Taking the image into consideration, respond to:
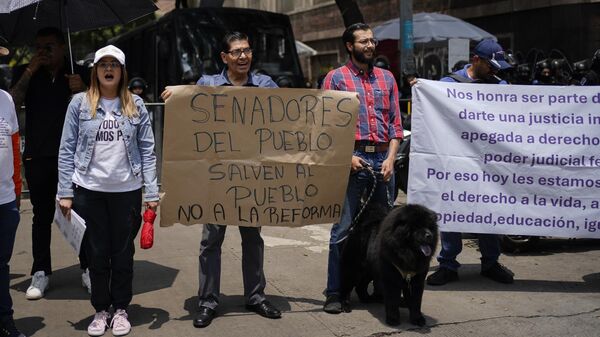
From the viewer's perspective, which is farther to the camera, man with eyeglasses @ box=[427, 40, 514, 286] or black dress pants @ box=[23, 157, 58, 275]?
man with eyeglasses @ box=[427, 40, 514, 286]

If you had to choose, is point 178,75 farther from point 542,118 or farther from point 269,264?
point 542,118

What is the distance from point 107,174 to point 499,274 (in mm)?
3301

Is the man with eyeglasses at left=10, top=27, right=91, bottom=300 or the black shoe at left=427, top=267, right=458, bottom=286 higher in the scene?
the man with eyeglasses at left=10, top=27, right=91, bottom=300

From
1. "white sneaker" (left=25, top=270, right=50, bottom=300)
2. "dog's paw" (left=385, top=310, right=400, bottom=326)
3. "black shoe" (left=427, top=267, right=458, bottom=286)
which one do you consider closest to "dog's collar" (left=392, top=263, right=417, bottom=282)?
"dog's paw" (left=385, top=310, right=400, bottom=326)

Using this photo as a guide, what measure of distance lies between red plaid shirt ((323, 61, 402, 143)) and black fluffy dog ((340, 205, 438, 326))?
55 cm

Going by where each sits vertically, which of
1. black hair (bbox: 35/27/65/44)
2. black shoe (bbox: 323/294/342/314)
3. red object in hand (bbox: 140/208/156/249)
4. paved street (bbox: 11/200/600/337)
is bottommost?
paved street (bbox: 11/200/600/337)

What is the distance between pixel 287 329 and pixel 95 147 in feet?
5.77

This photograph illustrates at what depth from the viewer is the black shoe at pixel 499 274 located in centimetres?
588

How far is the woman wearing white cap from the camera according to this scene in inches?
181

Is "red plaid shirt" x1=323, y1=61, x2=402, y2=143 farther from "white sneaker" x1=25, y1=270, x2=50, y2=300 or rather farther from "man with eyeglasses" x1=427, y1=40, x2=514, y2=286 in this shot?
"white sneaker" x1=25, y1=270, x2=50, y2=300

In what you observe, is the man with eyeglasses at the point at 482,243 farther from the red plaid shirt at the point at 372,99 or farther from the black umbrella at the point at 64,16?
the black umbrella at the point at 64,16

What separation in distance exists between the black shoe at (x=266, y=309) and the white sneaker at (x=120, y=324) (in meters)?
0.90

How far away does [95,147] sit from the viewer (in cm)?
459

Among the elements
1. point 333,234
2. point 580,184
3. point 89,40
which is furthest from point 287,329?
point 89,40
